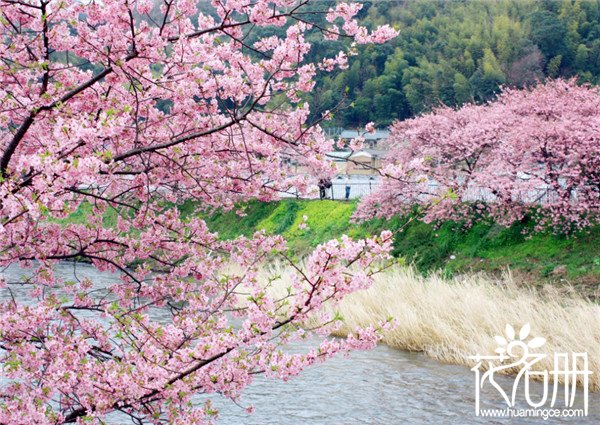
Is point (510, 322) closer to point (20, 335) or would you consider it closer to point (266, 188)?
point (266, 188)

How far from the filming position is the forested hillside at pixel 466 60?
2746 inches

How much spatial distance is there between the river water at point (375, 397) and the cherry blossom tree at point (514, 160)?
515 cm

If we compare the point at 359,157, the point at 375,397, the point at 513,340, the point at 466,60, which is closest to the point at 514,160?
the point at 513,340

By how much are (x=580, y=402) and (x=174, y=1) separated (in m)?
8.70

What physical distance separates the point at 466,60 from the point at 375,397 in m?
68.5

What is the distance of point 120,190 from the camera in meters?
6.09

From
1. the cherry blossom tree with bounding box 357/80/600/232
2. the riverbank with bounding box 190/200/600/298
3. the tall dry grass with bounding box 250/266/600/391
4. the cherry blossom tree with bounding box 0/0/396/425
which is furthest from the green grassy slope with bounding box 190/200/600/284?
the cherry blossom tree with bounding box 0/0/396/425

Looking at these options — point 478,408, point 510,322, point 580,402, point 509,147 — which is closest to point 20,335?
point 478,408

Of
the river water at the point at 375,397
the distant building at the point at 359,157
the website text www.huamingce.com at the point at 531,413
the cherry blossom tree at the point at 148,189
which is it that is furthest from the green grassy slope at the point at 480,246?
the cherry blossom tree at the point at 148,189

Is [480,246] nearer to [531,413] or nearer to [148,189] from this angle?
[531,413]

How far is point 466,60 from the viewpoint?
75500mm

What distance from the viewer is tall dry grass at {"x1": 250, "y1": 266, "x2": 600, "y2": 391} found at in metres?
11.7

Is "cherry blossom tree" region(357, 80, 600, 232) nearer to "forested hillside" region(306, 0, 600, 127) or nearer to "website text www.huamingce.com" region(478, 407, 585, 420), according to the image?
"website text www.huamingce.com" region(478, 407, 585, 420)

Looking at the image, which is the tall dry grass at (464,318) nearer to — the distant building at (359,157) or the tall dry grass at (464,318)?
the tall dry grass at (464,318)
